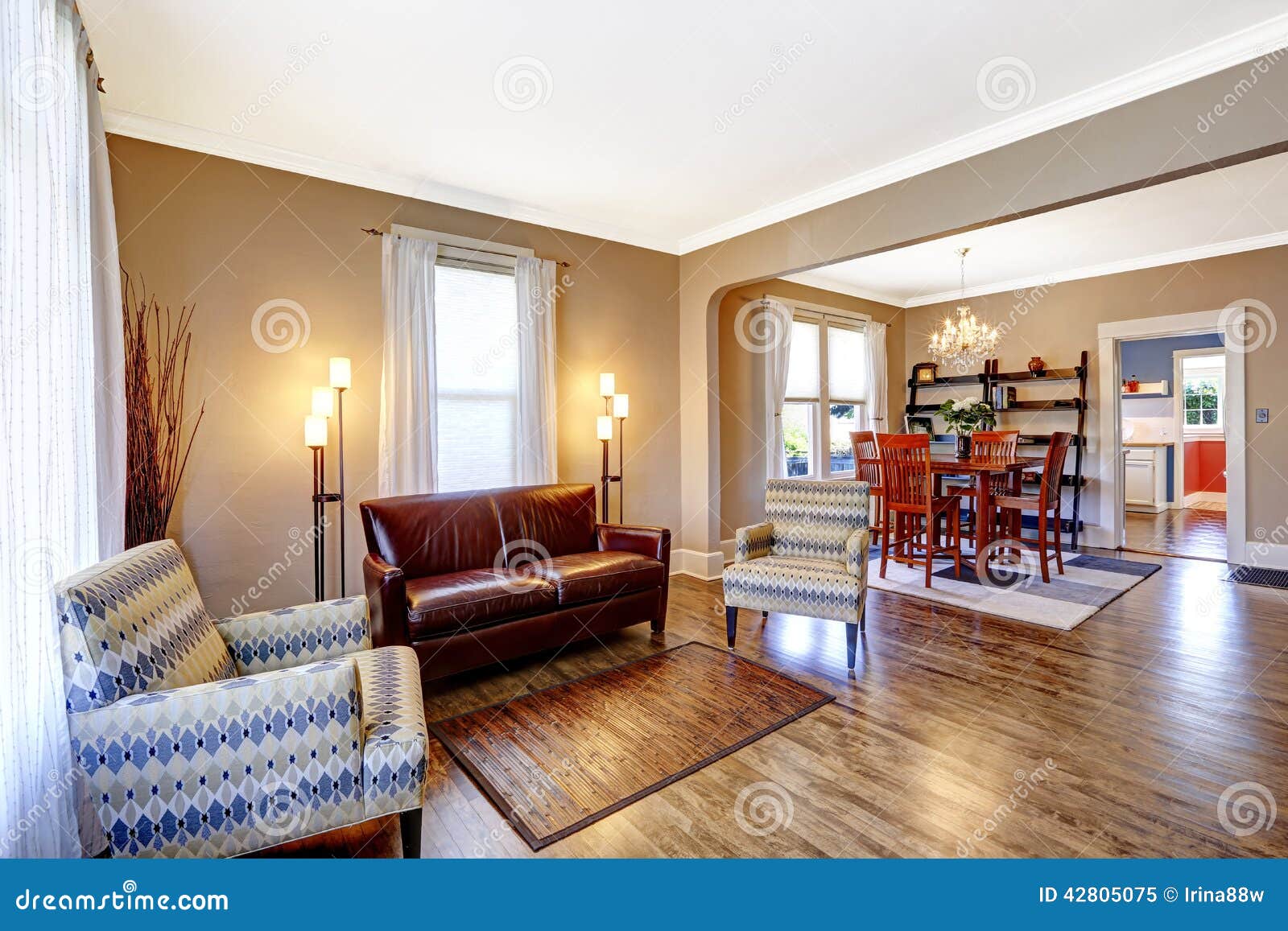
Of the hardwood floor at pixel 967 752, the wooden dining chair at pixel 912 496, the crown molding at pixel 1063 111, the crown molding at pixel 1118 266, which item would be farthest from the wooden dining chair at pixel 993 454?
the crown molding at pixel 1063 111

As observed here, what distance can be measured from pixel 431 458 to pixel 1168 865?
145 inches

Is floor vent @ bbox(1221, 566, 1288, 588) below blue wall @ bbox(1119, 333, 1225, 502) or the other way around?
below

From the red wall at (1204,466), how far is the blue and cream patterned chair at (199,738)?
11154 millimetres

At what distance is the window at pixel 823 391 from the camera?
6195mm

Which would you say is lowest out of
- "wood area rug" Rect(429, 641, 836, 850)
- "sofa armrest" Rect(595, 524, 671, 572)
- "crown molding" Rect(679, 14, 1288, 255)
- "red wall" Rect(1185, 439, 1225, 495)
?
"wood area rug" Rect(429, 641, 836, 850)

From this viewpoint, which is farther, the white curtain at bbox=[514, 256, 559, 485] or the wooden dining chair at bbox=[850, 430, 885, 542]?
the wooden dining chair at bbox=[850, 430, 885, 542]

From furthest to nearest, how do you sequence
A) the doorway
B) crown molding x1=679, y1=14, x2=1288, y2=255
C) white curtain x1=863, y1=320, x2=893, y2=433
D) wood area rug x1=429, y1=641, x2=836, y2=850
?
the doorway
white curtain x1=863, y1=320, x2=893, y2=433
crown molding x1=679, y1=14, x2=1288, y2=255
wood area rug x1=429, y1=641, x2=836, y2=850

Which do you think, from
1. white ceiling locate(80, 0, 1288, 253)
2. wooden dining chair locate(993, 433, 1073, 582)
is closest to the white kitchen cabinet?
wooden dining chair locate(993, 433, 1073, 582)

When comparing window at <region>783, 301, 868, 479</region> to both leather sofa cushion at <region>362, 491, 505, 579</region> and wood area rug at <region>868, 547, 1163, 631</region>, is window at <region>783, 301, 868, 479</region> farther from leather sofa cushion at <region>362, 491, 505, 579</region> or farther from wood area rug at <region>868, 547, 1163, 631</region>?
leather sofa cushion at <region>362, 491, 505, 579</region>

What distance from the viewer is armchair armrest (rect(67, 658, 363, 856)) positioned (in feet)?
4.68

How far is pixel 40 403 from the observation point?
1.61 m

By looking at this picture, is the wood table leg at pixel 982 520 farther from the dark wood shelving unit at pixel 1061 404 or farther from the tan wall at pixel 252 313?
the tan wall at pixel 252 313

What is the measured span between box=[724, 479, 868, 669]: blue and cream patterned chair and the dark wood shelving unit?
327cm

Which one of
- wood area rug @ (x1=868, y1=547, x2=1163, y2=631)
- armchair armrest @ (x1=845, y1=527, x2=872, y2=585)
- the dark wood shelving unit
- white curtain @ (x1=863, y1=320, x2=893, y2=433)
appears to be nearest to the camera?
armchair armrest @ (x1=845, y1=527, x2=872, y2=585)
